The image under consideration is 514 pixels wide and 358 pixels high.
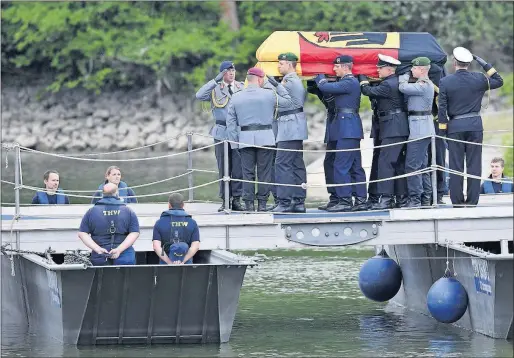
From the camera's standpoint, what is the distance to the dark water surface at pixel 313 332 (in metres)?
15.6

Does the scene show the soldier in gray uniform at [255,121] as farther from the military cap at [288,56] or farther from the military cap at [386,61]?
the military cap at [386,61]

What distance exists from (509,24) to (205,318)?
36.8 meters

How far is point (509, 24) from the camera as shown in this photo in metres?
50.9

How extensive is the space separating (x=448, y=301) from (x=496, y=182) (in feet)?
12.9

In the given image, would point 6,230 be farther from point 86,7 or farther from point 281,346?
point 86,7

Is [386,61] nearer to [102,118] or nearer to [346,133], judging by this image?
[346,133]

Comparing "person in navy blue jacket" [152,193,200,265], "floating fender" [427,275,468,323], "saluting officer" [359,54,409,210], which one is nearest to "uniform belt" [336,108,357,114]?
"saluting officer" [359,54,409,210]

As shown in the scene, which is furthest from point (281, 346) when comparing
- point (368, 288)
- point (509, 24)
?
point (509, 24)

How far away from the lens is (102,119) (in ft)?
165

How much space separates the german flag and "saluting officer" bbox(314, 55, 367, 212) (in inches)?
6.8

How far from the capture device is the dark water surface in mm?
15555

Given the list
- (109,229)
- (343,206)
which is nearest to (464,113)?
(343,206)

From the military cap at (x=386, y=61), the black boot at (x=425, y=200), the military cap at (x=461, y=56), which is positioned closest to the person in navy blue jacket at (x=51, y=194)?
the military cap at (x=386, y=61)

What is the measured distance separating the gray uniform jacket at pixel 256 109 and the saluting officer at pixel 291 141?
0.09 m
